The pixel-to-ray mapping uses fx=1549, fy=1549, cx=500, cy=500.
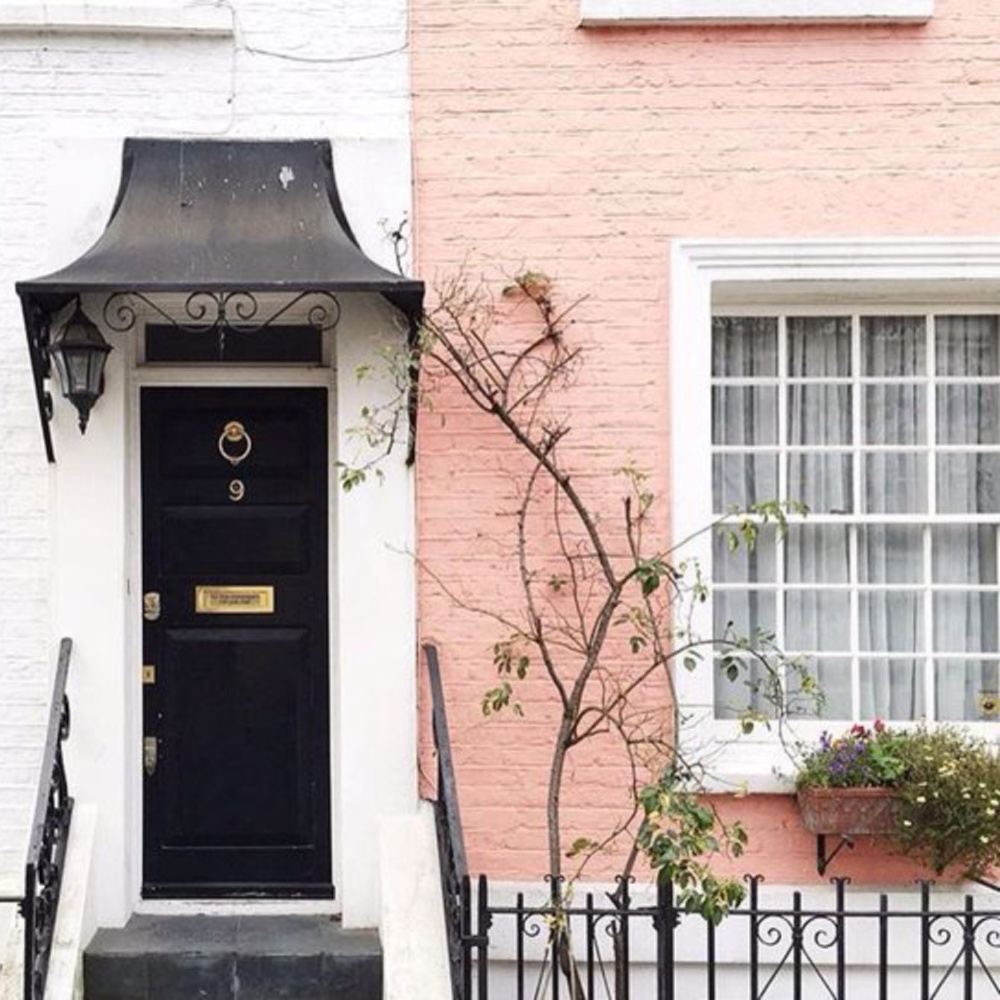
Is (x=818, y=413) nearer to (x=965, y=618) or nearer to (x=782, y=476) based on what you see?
(x=782, y=476)

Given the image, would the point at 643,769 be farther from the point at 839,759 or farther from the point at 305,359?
the point at 305,359

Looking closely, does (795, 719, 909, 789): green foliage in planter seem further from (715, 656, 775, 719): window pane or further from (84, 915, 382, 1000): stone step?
(84, 915, 382, 1000): stone step

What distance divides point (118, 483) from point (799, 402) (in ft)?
9.75

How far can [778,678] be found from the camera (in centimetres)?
659

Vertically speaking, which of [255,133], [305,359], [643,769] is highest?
[255,133]

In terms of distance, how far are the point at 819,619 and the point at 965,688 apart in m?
0.71

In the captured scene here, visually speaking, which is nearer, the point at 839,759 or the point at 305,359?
the point at 839,759

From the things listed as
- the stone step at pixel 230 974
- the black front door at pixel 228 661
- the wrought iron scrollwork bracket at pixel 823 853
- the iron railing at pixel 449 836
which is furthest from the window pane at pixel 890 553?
the stone step at pixel 230 974

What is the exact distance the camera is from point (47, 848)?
18.8 ft

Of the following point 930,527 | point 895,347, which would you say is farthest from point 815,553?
point 895,347

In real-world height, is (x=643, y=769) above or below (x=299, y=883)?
above

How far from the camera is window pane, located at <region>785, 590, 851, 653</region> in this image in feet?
22.4

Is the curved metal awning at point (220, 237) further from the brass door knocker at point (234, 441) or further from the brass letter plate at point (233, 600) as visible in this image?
the brass letter plate at point (233, 600)

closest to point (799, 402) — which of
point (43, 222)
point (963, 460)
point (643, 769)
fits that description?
point (963, 460)
